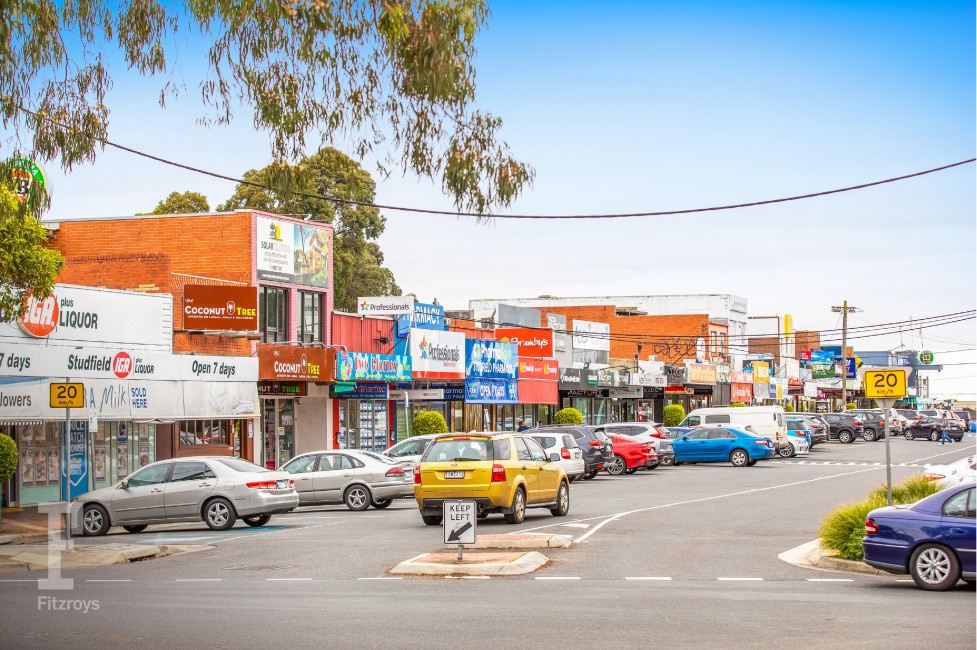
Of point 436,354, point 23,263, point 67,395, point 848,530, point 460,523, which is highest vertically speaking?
point 23,263

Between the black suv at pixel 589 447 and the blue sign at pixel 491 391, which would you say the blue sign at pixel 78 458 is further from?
the blue sign at pixel 491 391

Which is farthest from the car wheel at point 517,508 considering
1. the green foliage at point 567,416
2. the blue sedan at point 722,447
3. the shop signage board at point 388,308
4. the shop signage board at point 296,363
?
the green foliage at point 567,416

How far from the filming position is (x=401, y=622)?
12.4 meters

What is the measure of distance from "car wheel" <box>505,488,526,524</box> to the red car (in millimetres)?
19058

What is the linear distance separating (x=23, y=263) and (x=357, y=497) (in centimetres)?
982

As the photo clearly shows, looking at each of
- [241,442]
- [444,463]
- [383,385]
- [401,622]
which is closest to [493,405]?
[383,385]

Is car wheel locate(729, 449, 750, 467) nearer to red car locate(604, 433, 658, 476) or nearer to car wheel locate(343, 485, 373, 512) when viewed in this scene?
red car locate(604, 433, 658, 476)

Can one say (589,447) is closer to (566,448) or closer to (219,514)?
(566,448)

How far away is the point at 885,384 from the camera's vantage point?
67.7ft

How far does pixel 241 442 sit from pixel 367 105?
26.3m

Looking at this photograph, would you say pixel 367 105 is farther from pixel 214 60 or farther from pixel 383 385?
pixel 383 385

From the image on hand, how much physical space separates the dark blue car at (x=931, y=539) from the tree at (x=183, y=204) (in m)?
48.1

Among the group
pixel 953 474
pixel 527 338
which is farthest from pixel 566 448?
pixel 527 338

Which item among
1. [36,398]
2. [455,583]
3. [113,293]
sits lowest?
[455,583]
